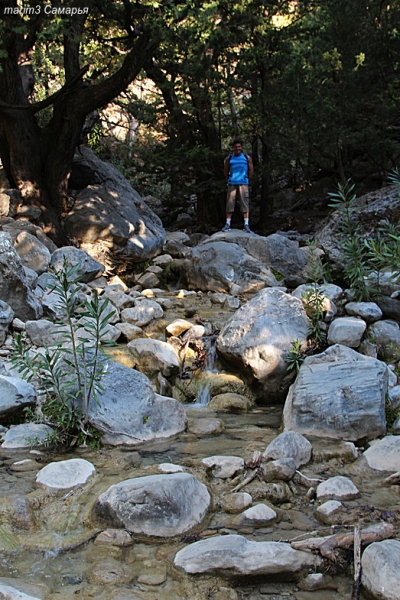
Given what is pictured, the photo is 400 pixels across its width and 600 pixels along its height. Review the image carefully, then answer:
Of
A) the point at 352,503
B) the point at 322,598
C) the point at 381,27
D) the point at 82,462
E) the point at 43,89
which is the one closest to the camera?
the point at 322,598

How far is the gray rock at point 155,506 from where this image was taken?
3000mm

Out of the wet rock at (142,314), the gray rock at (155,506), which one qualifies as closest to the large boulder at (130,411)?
the gray rock at (155,506)

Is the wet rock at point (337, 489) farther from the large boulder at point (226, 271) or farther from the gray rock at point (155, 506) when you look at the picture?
the large boulder at point (226, 271)

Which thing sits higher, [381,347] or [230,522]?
[381,347]

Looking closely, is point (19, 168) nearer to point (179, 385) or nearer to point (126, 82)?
point (126, 82)

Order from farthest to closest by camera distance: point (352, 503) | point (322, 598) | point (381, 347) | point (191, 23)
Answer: point (191, 23), point (381, 347), point (352, 503), point (322, 598)

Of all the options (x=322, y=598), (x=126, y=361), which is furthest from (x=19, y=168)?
(x=322, y=598)

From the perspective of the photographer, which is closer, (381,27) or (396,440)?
(396,440)

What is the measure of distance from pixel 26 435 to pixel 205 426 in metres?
1.51

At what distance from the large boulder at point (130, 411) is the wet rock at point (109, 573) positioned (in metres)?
1.51

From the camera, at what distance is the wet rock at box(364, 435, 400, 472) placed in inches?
153

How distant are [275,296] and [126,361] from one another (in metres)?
1.86

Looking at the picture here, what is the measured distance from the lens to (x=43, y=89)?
1639 cm

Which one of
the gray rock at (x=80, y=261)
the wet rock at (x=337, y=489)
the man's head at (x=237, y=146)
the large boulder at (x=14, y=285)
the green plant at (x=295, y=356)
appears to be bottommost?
the wet rock at (x=337, y=489)
